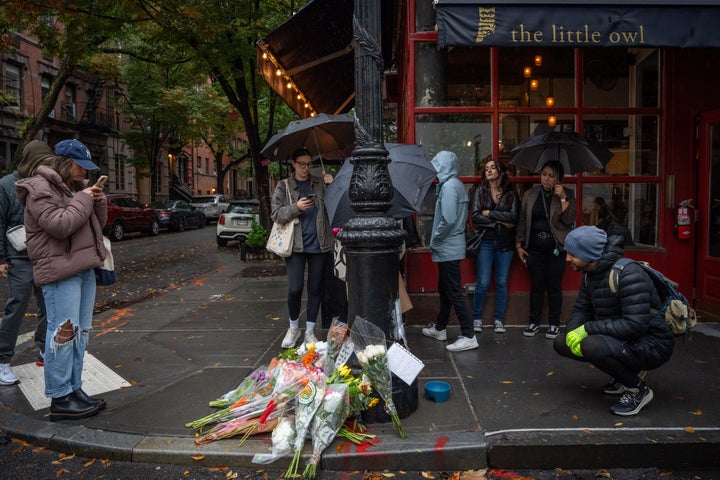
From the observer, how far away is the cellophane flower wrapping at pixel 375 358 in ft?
11.7

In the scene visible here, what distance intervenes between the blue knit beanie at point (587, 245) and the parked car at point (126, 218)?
762 inches

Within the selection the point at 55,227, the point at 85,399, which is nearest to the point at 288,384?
the point at 85,399

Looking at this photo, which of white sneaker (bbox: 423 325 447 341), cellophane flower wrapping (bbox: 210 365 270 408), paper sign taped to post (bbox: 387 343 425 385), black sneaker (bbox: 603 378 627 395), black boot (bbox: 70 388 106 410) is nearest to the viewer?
paper sign taped to post (bbox: 387 343 425 385)

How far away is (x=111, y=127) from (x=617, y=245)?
3761cm

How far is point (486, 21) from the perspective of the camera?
16.7 ft

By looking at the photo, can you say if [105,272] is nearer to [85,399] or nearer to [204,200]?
[85,399]

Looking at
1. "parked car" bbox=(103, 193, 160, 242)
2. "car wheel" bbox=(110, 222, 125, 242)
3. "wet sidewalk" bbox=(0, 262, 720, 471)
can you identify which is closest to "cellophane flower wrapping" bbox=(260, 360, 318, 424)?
"wet sidewalk" bbox=(0, 262, 720, 471)

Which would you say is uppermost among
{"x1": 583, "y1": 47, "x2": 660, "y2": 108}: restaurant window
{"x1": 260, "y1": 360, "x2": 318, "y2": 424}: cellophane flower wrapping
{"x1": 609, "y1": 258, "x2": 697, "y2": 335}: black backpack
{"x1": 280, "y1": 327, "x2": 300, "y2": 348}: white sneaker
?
{"x1": 583, "y1": 47, "x2": 660, "y2": 108}: restaurant window

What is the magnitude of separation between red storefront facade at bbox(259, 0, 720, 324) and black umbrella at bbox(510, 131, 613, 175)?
0.42m

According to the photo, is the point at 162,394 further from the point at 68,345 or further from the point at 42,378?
the point at 42,378

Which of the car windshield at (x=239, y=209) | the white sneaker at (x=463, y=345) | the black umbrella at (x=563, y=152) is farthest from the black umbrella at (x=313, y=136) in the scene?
the car windshield at (x=239, y=209)

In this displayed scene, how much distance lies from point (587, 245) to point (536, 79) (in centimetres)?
353

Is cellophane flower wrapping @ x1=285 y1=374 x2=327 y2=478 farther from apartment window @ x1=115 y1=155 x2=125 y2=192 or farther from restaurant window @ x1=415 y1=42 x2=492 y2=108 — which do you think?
apartment window @ x1=115 y1=155 x2=125 y2=192

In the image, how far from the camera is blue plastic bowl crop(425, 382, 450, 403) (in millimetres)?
4141
